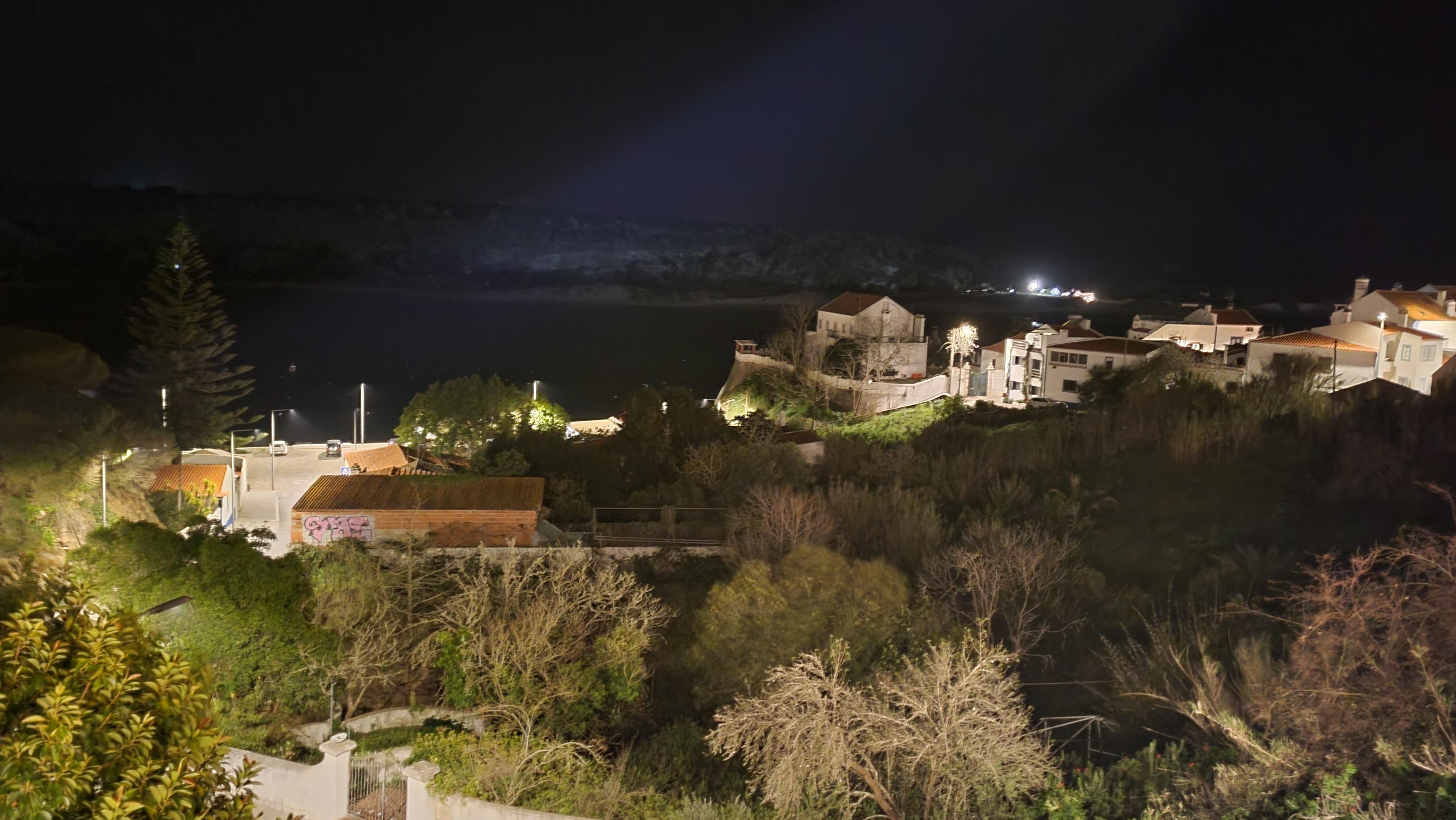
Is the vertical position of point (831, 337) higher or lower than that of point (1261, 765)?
higher

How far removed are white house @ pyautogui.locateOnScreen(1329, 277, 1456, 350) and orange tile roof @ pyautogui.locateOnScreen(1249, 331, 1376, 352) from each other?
108 cm

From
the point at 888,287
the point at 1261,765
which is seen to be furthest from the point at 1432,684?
the point at 888,287

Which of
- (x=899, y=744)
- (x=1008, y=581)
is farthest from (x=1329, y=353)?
(x=899, y=744)

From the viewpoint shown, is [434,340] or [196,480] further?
[434,340]

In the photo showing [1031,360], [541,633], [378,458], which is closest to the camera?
[541,633]

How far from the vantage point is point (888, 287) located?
360 feet

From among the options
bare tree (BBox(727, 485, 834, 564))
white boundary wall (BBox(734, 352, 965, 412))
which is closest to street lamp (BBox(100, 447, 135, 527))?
bare tree (BBox(727, 485, 834, 564))

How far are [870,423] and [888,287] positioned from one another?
88373 mm

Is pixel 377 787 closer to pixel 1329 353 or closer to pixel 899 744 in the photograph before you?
pixel 899 744

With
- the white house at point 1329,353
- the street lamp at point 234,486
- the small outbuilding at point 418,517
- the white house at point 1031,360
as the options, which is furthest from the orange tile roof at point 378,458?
the white house at point 1329,353

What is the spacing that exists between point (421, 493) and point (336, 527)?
1.15 metres

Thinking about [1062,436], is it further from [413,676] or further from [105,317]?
[105,317]

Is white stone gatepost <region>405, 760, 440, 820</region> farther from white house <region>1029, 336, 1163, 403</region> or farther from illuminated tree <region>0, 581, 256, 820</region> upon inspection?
white house <region>1029, 336, 1163, 403</region>

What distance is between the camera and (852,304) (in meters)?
32.0
